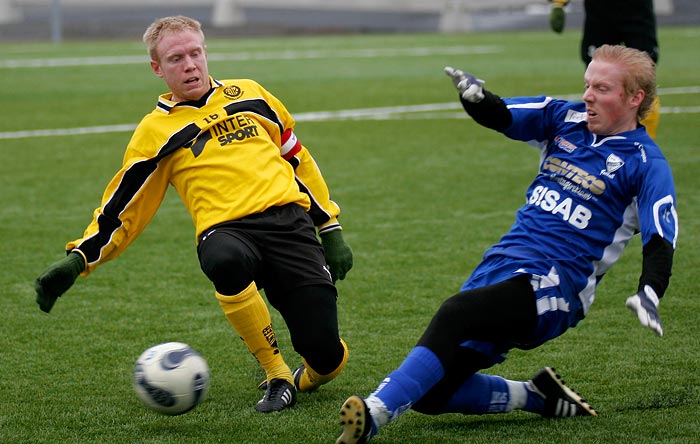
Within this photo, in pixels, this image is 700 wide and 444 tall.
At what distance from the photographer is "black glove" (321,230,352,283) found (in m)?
4.99

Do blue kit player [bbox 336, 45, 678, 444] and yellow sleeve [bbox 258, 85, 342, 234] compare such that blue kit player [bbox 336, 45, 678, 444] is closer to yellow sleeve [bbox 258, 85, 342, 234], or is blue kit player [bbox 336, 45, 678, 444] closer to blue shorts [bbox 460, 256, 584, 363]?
blue shorts [bbox 460, 256, 584, 363]

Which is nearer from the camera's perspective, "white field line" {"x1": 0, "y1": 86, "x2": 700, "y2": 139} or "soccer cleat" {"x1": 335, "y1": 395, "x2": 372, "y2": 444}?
"soccer cleat" {"x1": 335, "y1": 395, "x2": 372, "y2": 444}

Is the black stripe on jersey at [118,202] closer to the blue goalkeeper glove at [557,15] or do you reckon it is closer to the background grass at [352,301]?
the background grass at [352,301]

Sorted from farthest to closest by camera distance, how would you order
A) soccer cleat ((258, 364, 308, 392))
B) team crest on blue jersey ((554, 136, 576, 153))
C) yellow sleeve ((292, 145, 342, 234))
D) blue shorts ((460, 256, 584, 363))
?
yellow sleeve ((292, 145, 342, 234))
soccer cleat ((258, 364, 308, 392))
team crest on blue jersey ((554, 136, 576, 153))
blue shorts ((460, 256, 584, 363))

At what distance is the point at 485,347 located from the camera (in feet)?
13.5

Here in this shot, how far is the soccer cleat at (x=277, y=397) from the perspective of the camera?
4.52m

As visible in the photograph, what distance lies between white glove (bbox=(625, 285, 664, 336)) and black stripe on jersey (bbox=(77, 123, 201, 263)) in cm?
201

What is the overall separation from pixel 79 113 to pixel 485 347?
36.0 feet

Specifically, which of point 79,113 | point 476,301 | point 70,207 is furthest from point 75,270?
point 79,113

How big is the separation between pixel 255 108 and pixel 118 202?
72 centimetres

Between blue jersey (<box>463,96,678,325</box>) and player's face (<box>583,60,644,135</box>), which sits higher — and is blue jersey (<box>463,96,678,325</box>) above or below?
below

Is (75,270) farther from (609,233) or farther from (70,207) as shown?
(70,207)

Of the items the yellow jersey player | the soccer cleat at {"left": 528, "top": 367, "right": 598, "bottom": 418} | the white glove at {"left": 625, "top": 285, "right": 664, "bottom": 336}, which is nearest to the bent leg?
the yellow jersey player

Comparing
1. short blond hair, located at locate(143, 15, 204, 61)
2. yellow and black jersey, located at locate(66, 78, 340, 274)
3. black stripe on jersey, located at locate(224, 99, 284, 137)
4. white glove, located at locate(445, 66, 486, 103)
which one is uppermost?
short blond hair, located at locate(143, 15, 204, 61)
